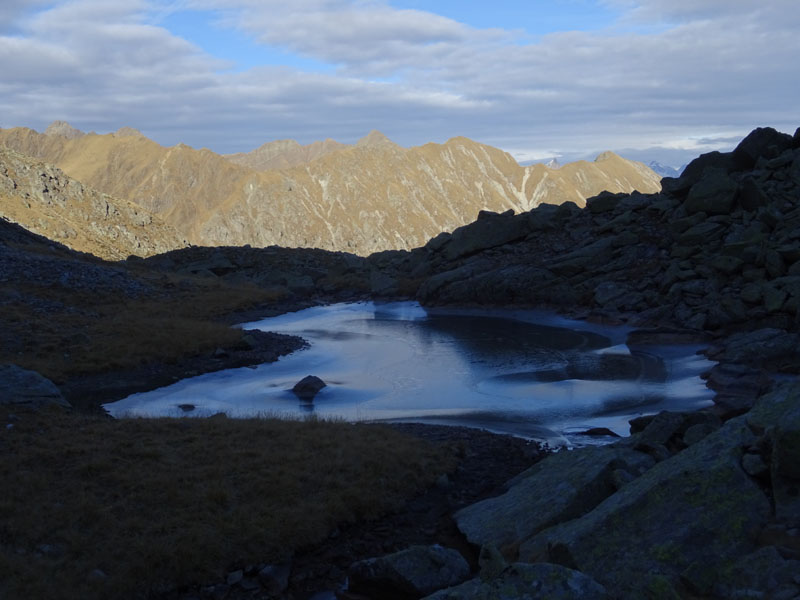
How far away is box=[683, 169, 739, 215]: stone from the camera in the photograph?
42.4 m

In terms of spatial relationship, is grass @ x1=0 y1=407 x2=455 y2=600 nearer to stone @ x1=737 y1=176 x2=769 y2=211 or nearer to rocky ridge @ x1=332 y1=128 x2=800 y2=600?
rocky ridge @ x1=332 y1=128 x2=800 y2=600

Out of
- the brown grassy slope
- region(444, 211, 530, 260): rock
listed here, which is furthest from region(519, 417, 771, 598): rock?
region(444, 211, 530, 260): rock

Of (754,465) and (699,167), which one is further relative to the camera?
(699,167)

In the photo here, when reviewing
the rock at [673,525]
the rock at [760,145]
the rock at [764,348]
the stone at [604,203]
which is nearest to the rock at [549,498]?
the rock at [673,525]

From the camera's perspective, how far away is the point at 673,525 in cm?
889

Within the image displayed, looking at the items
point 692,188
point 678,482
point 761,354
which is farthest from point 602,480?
point 692,188

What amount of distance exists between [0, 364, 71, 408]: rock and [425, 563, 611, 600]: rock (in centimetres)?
1536

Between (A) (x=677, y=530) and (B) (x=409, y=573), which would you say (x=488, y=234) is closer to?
(B) (x=409, y=573)

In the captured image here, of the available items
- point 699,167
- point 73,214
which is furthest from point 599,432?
point 73,214

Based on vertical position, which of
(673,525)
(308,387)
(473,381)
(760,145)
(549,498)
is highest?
(760,145)

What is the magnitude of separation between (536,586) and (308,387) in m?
20.3

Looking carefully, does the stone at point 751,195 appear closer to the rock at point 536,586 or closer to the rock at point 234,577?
the rock at point 234,577

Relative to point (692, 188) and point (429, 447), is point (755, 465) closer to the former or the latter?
point (429, 447)

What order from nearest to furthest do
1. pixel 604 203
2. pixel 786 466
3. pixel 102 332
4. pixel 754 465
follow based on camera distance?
pixel 786 466
pixel 754 465
pixel 102 332
pixel 604 203
